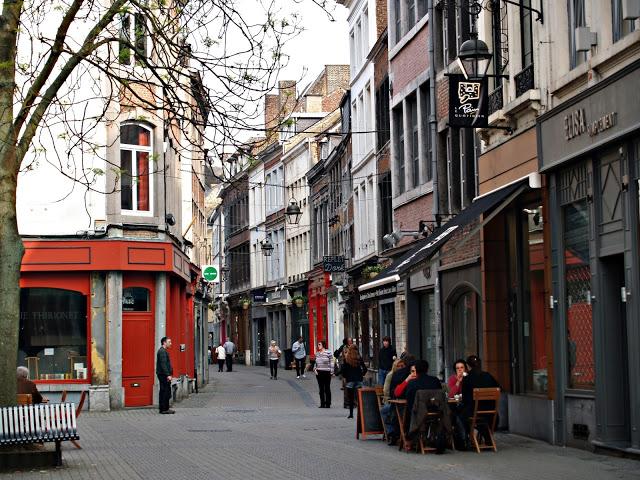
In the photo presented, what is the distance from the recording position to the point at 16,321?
17.3 metres

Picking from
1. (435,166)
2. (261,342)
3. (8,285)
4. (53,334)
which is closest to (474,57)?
(8,285)

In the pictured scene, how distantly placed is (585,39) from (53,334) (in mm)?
18158

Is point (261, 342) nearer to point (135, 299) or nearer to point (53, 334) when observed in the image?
point (135, 299)

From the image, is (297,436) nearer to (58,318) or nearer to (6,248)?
(6,248)

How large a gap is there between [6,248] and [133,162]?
1565 cm

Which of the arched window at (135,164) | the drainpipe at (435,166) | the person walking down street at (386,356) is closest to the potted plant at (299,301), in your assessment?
the arched window at (135,164)

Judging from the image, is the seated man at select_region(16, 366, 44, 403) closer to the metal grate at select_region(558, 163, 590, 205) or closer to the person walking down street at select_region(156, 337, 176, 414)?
the person walking down street at select_region(156, 337, 176, 414)

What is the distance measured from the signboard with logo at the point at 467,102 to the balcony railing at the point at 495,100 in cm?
37

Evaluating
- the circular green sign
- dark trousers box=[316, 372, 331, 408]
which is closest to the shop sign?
dark trousers box=[316, 372, 331, 408]

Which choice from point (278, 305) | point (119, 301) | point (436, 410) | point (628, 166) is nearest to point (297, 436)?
point (436, 410)

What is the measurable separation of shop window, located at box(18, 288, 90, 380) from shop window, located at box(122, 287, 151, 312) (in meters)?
1.15

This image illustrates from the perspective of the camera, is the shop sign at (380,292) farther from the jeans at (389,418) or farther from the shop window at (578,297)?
the shop window at (578,297)

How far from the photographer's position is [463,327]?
89.4ft

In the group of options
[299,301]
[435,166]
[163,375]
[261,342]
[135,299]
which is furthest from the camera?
[261,342]
